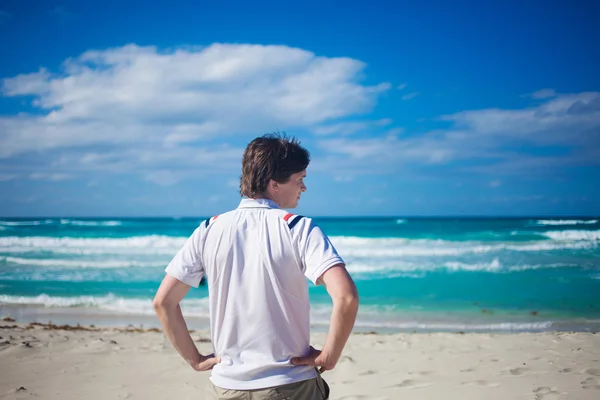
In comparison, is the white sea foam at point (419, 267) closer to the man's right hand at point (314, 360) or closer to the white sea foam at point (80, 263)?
the white sea foam at point (80, 263)

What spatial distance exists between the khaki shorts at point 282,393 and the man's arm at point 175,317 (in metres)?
0.14

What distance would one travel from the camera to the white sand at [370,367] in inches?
184

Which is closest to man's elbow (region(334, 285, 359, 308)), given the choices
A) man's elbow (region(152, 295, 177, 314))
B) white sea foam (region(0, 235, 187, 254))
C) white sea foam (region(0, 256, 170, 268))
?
man's elbow (region(152, 295, 177, 314))

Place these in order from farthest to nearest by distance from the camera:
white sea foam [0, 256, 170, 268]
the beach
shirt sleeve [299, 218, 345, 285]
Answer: white sea foam [0, 256, 170, 268], the beach, shirt sleeve [299, 218, 345, 285]

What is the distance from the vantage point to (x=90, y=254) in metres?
20.8

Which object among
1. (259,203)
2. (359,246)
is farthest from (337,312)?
(359,246)

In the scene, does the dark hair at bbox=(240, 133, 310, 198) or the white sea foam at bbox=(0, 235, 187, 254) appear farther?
the white sea foam at bbox=(0, 235, 187, 254)

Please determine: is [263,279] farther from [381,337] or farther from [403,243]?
[403,243]

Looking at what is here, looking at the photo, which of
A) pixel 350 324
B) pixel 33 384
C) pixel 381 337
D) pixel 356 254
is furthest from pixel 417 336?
pixel 356 254

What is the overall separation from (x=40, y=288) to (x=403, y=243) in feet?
56.5

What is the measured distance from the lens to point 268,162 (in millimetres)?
1812

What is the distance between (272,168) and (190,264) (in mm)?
496

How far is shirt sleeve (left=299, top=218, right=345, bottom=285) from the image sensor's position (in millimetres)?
1617

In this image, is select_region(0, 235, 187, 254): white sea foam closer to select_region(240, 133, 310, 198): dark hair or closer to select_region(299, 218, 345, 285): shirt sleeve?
select_region(240, 133, 310, 198): dark hair
